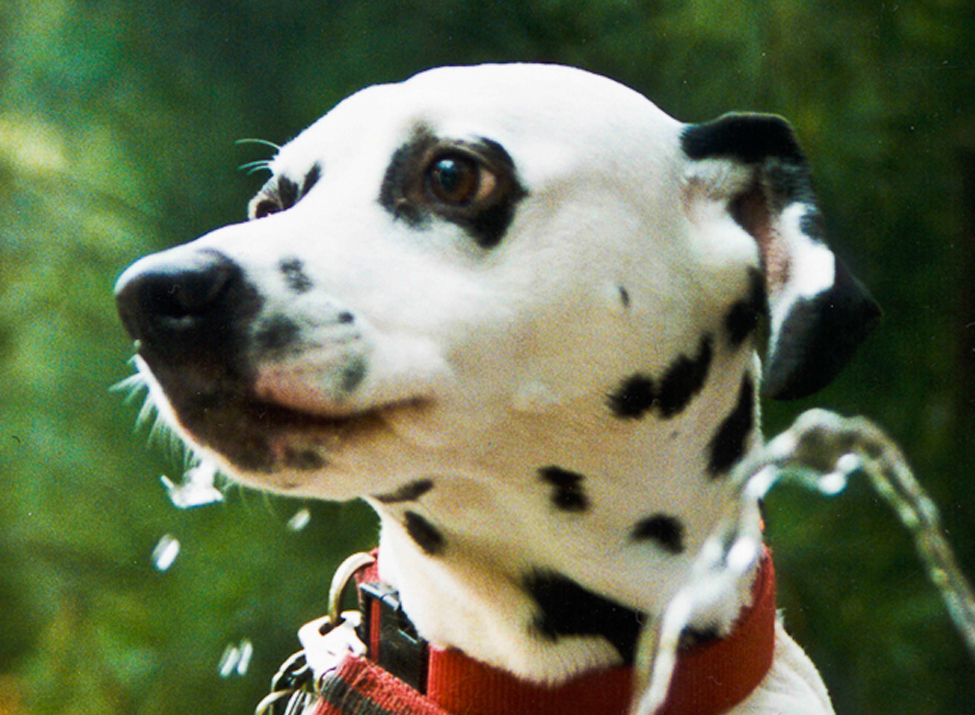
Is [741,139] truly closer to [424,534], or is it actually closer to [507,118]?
[507,118]

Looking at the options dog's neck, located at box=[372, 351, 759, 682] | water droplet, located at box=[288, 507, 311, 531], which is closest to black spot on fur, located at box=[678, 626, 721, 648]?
dog's neck, located at box=[372, 351, 759, 682]

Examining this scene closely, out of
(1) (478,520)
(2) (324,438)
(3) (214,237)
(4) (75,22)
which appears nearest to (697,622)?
(1) (478,520)

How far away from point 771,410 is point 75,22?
0.87 meters

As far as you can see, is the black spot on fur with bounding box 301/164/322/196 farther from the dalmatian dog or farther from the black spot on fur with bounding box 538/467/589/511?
the black spot on fur with bounding box 538/467/589/511

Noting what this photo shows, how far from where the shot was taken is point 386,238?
1.83 ft

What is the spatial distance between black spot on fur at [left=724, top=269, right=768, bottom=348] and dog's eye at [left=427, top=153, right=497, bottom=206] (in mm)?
191

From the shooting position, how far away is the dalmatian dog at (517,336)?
511mm

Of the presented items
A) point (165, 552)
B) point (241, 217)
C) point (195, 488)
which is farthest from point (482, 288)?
point (165, 552)

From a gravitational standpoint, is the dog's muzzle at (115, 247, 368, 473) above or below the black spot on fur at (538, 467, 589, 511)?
above

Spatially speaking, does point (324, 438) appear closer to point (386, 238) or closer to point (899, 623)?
point (386, 238)

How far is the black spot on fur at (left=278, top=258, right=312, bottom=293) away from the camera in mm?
510

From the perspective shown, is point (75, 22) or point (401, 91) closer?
point (401, 91)

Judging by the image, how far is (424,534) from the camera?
2.06ft

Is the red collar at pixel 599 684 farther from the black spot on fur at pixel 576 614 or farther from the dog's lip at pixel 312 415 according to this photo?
the dog's lip at pixel 312 415
